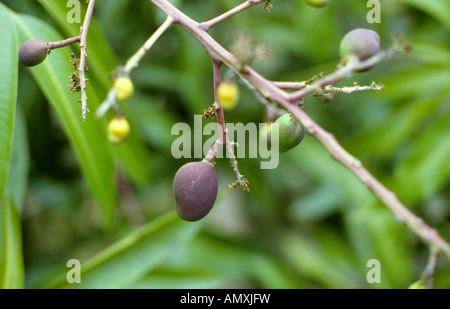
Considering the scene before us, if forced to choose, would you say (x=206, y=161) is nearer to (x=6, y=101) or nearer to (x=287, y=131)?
(x=287, y=131)

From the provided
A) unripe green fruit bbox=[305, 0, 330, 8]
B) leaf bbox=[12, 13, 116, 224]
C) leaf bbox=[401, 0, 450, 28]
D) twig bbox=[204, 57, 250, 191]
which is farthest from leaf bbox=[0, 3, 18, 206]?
leaf bbox=[401, 0, 450, 28]

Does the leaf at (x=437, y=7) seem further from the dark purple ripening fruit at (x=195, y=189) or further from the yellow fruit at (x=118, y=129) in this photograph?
the yellow fruit at (x=118, y=129)

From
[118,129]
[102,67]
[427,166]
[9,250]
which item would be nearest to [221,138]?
[118,129]

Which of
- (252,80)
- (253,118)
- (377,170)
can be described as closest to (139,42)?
(253,118)

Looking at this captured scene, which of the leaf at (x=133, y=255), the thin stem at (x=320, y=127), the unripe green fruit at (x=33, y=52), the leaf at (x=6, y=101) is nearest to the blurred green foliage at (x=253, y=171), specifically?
the leaf at (x=133, y=255)
